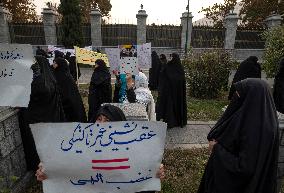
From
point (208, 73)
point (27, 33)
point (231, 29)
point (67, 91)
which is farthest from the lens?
point (27, 33)

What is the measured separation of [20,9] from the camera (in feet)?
89.8

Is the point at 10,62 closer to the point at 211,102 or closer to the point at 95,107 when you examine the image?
the point at 95,107

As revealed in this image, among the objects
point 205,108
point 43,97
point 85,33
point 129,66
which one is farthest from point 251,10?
point 43,97

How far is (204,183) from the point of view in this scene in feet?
10.2

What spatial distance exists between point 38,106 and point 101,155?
2551mm

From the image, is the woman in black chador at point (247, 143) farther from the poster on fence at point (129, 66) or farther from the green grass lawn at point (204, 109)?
the green grass lawn at point (204, 109)

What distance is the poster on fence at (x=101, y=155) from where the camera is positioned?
7.17ft

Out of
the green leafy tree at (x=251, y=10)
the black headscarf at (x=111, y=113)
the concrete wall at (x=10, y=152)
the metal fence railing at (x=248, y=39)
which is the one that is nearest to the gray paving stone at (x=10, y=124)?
the concrete wall at (x=10, y=152)

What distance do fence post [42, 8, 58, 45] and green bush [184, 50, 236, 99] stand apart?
1451 centimetres

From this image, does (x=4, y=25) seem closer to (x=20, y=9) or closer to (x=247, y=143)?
(x=20, y=9)

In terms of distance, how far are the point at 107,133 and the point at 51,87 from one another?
247 cm

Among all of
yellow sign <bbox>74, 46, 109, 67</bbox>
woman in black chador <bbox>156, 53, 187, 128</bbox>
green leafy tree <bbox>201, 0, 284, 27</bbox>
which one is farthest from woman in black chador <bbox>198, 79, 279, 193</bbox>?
green leafy tree <bbox>201, 0, 284, 27</bbox>

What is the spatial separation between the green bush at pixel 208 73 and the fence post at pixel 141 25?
39.6 feet

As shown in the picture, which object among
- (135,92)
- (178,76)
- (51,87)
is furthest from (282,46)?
(51,87)
